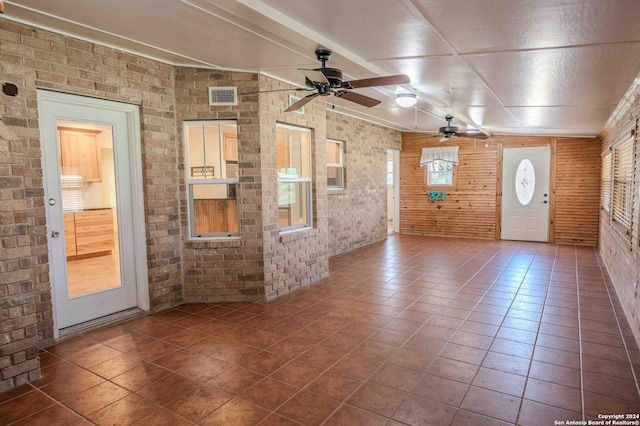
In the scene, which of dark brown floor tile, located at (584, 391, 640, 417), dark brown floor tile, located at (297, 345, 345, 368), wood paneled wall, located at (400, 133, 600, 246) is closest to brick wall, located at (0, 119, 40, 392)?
dark brown floor tile, located at (297, 345, 345, 368)

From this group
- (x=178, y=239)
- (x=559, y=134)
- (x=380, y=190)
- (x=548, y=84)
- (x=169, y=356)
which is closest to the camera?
(x=169, y=356)

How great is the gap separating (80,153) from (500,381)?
402cm

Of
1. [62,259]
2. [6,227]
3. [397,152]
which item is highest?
[397,152]

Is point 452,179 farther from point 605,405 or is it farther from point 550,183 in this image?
point 605,405

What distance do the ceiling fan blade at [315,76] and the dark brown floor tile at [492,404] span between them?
252 cm

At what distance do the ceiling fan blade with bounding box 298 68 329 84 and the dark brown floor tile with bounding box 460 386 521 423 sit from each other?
2524mm

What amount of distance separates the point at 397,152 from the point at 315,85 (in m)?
6.83

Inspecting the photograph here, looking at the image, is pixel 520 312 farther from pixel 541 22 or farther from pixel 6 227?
pixel 6 227

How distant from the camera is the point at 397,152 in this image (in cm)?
984

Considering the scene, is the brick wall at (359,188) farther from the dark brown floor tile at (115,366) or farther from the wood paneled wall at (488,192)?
the dark brown floor tile at (115,366)

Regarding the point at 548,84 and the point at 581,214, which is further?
the point at 581,214

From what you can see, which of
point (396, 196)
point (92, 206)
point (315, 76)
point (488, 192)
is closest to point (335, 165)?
point (396, 196)

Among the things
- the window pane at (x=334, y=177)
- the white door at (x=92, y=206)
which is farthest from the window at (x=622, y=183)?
the white door at (x=92, y=206)

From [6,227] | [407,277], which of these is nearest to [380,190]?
[407,277]
